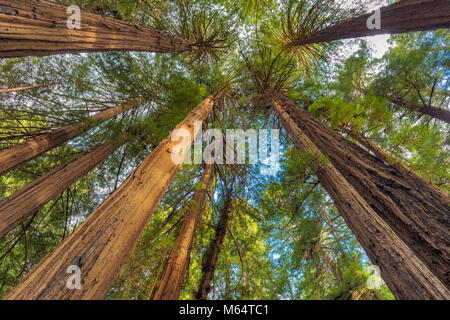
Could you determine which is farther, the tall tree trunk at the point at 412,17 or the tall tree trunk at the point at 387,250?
the tall tree trunk at the point at 412,17

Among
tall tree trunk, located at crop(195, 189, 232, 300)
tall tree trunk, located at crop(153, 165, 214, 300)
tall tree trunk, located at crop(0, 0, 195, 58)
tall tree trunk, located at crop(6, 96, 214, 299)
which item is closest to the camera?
tall tree trunk, located at crop(6, 96, 214, 299)

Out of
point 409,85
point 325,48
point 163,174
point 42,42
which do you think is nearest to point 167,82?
point 42,42

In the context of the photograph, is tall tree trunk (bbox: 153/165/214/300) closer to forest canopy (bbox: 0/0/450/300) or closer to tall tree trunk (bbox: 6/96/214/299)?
forest canopy (bbox: 0/0/450/300)

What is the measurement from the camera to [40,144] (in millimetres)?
4141

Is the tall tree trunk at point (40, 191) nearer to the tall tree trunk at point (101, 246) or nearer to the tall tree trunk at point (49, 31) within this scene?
the tall tree trunk at point (49, 31)

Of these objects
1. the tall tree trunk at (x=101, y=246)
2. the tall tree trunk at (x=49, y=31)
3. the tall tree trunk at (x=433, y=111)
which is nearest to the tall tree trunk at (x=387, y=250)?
the tall tree trunk at (x=101, y=246)

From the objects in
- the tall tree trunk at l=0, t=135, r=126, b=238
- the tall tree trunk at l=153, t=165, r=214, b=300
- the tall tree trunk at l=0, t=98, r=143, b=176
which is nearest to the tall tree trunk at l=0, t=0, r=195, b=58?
the tall tree trunk at l=0, t=98, r=143, b=176

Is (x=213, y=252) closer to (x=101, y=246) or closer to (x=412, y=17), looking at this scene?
(x=101, y=246)

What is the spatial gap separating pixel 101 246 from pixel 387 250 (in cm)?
227

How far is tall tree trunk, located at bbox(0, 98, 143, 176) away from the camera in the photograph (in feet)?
11.6

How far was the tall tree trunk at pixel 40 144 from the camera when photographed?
3543 mm

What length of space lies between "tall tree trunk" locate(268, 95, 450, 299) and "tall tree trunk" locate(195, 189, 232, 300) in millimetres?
2549

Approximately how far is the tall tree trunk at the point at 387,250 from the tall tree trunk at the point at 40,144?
14.7ft

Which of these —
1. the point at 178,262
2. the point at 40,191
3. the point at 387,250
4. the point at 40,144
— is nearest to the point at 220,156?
the point at 178,262
